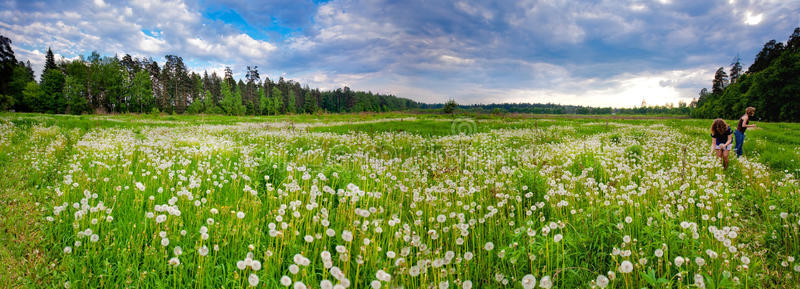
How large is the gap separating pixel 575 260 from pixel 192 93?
111 metres

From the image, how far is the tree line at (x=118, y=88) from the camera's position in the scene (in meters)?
58.0

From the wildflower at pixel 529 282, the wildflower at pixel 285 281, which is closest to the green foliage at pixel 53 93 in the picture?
the wildflower at pixel 285 281

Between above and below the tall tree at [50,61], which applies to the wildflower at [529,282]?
below

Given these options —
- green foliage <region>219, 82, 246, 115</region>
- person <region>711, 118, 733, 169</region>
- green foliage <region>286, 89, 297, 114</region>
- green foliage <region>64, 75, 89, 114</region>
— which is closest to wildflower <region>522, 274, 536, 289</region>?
person <region>711, 118, 733, 169</region>

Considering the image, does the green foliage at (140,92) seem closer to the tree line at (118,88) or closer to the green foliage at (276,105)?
the tree line at (118,88)

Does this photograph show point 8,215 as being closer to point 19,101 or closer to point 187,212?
point 187,212

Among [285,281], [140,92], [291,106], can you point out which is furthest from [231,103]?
[285,281]

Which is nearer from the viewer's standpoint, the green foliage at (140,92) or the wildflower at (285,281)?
the wildflower at (285,281)

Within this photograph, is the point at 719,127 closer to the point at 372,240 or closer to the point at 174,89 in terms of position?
the point at 372,240

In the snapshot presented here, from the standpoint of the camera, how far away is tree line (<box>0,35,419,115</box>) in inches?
2283

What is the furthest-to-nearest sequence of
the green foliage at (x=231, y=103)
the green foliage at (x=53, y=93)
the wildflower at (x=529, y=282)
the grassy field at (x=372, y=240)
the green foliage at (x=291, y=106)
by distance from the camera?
1. the green foliage at (x=291, y=106)
2. the green foliage at (x=231, y=103)
3. the green foliage at (x=53, y=93)
4. the grassy field at (x=372, y=240)
5. the wildflower at (x=529, y=282)

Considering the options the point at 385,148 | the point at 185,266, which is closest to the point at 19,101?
the point at 385,148

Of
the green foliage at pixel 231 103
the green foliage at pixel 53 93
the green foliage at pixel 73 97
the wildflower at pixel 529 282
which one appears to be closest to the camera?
the wildflower at pixel 529 282

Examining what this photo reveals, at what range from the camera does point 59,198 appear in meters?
4.99
